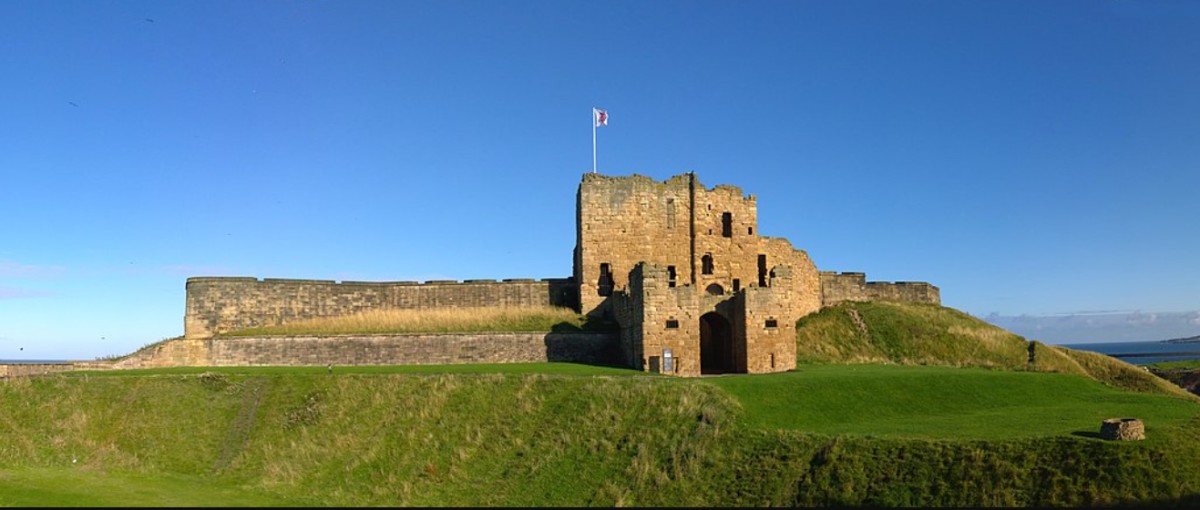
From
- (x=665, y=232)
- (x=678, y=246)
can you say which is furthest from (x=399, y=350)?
(x=678, y=246)

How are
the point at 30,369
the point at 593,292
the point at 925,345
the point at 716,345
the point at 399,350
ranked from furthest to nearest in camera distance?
the point at 925,345, the point at 593,292, the point at 716,345, the point at 399,350, the point at 30,369

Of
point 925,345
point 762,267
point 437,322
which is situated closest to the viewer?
point 437,322

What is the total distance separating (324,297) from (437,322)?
6143 millimetres

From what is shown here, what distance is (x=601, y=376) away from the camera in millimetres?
26250

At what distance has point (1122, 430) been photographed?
16938 millimetres

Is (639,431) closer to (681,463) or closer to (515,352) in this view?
(681,463)

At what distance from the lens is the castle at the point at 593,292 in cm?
3416

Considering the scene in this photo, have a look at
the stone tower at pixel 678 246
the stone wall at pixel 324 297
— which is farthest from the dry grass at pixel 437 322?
the stone tower at pixel 678 246

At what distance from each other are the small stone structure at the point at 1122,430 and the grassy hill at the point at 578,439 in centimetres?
40

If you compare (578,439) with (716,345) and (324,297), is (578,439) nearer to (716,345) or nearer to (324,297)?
(716,345)

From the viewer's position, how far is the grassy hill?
16453 mm

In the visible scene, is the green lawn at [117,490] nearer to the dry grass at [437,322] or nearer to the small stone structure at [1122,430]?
the dry grass at [437,322]

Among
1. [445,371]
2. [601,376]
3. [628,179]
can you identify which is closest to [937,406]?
[601,376]

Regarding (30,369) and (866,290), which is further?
(866,290)
